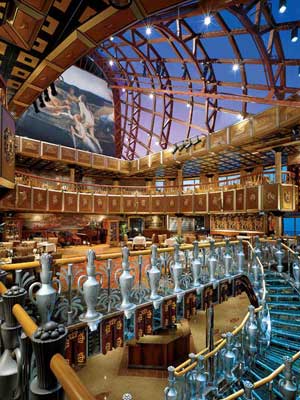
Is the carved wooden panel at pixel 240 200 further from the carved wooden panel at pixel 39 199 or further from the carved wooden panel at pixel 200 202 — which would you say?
the carved wooden panel at pixel 39 199

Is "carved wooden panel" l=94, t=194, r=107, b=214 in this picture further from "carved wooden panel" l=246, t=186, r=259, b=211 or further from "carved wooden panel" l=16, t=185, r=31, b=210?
"carved wooden panel" l=246, t=186, r=259, b=211

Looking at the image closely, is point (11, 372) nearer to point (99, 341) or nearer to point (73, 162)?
point (99, 341)

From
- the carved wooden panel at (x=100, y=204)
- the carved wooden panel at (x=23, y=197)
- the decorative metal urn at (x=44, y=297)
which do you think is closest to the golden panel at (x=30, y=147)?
the carved wooden panel at (x=23, y=197)

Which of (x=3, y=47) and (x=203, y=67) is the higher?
(x=203, y=67)

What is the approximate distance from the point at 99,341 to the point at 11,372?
8.46 feet

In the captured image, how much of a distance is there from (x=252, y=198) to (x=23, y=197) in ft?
36.6

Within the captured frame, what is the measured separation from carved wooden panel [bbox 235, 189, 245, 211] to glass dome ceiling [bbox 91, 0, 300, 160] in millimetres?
4602

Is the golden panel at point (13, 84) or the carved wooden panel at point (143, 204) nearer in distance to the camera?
the golden panel at point (13, 84)

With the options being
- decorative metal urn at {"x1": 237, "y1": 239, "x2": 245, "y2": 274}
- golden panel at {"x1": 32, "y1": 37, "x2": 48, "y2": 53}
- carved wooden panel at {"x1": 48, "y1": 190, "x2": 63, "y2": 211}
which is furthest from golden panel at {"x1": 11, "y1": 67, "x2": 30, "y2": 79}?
carved wooden panel at {"x1": 48, "y1": 190, "x2": 63, "y2": 211}

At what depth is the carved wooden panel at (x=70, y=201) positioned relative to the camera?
1290 cm

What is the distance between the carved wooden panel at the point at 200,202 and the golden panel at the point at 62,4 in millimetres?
12277

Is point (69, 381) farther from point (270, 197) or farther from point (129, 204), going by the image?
point (129, 204)

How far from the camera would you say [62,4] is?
284cm

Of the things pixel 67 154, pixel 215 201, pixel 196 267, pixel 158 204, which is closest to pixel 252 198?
pixel 215 201
